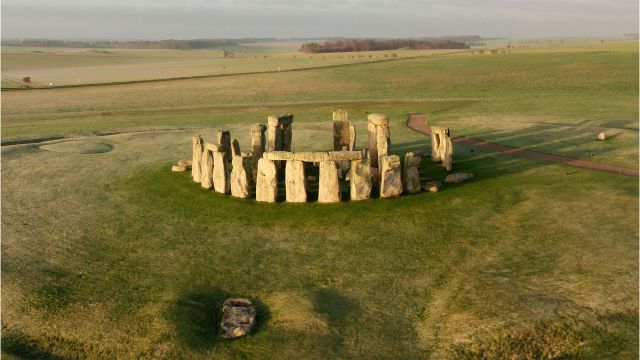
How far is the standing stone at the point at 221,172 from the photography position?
55.3ft

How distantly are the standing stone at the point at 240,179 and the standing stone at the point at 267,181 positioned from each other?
0.48m

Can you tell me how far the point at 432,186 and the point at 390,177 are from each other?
152 centimetres

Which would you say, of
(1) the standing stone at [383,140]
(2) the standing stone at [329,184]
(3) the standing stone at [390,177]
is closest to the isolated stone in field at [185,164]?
(2) the standing stone at [329,184]

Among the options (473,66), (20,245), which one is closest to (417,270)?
(20,245)

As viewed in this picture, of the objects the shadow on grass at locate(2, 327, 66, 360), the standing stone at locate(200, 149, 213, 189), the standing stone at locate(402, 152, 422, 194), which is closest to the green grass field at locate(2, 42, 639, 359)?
the shadow on grass at locate(2, 327, 66, 360)

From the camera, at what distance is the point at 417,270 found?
11523 mm

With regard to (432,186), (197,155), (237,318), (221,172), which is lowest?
(237,318)

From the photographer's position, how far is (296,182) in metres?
15.8

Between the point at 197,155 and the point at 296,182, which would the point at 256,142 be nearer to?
the point at 197,155

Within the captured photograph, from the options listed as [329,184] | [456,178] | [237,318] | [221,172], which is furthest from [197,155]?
[237,318]

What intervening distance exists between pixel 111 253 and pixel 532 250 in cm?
952

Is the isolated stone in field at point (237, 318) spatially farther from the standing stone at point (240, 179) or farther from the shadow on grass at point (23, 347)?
the standing stone at point (240, 179)

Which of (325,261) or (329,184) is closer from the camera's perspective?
(325,261)

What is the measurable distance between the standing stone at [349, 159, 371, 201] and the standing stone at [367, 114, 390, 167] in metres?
2.21
